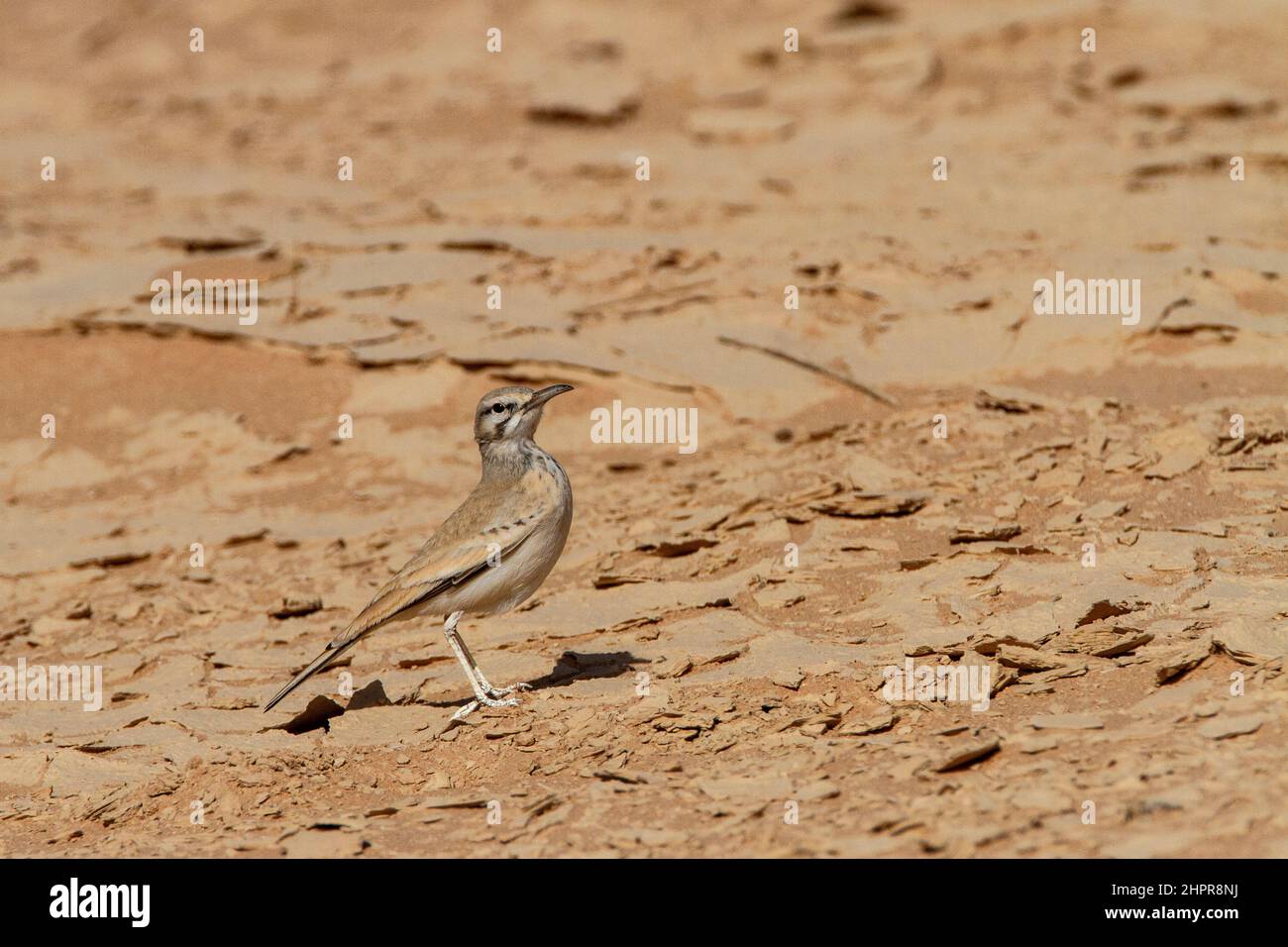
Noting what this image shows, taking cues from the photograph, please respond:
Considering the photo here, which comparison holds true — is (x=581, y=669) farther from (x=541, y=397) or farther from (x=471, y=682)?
(x=541, y=397)

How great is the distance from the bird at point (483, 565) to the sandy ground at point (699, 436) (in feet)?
1.36

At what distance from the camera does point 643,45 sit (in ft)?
70.7

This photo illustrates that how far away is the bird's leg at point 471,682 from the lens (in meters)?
8.02

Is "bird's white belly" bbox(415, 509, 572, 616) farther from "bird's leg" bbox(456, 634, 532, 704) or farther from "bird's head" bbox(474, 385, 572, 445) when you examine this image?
"bird's head" bbox(474, 385, 572, 445)

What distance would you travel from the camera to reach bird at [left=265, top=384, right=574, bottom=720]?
811cm

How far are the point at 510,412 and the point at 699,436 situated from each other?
3772mm

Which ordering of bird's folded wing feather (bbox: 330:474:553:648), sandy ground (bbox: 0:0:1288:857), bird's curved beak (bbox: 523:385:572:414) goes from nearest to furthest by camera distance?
sandy ground (bbox: 0:0:1288:857)
bird's folded wing feather (bbox: 330:474:553:648)
bird's curved beak (bbox: 523:385:572:414)

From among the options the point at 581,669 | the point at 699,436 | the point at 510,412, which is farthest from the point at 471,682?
the point at 699,436

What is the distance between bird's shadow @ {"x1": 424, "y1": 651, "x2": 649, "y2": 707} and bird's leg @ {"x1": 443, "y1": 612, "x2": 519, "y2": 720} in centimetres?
33

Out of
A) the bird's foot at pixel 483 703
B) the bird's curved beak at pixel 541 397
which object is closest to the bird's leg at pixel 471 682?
the bird's foot at pixel 483 703

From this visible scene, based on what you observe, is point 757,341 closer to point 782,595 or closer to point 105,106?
point 782,595

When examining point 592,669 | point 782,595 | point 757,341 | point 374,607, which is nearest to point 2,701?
point 374,607

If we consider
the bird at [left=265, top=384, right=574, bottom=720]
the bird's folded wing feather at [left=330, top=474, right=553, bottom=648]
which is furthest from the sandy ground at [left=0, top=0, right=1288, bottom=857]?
the bird's folded wing feather at [left=330, top=474, right=553, bottom=648]

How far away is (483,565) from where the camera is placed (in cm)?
810
